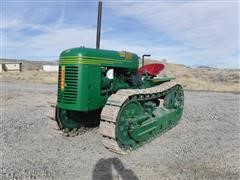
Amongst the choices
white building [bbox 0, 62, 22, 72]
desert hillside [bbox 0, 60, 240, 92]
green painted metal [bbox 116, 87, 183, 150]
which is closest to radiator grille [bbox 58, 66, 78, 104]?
green painted metal [bbox 116, 87, 183, 150]

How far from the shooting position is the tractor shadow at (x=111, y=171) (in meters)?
5.11

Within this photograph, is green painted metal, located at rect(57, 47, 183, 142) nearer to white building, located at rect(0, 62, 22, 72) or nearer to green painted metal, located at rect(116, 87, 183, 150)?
green painted metal, located at rect(116, 87, 183, 150)

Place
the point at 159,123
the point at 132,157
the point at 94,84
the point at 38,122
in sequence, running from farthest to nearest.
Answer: the point at 38,122 < the point at 159,123 < the point at 94,84 < the point at 132,157

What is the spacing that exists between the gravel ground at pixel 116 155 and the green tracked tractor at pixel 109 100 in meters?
0.29

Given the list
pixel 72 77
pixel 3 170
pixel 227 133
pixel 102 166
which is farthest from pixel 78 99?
pixel 227 133

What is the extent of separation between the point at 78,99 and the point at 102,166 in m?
1.52

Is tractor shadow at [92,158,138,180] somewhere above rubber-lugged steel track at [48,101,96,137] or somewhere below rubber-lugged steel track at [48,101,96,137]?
below

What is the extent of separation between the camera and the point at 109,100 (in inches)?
257

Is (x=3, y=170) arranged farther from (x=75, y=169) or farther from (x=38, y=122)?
(x=38, y=122)

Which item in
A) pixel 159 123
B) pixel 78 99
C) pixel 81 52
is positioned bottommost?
pixel 159 123

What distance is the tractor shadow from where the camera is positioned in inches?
201

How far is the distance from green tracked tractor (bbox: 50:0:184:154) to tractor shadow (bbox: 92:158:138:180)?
1.61ft

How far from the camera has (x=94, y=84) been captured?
6633 millimetres

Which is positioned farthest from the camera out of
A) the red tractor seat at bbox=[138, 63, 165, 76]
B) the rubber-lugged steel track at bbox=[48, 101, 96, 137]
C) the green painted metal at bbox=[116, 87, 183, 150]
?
the red tractor seat at bbox=[138, 63, 165, 76]
